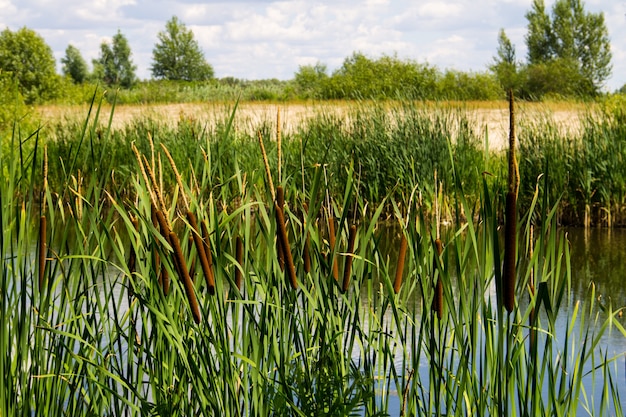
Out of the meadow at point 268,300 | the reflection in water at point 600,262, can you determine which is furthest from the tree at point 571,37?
the meadow at point 268,300

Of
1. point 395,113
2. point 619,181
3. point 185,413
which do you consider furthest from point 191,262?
point 395,113

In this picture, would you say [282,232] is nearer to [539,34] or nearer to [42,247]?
[42,247]

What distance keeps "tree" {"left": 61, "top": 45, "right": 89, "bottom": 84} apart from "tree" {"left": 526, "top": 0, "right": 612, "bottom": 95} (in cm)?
2863

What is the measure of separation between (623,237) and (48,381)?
8107mm

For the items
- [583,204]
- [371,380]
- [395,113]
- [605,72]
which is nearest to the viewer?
[371,380]

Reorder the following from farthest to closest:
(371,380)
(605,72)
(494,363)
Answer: (605,72)
(371,380)
(494,363)

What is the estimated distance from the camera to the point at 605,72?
59938 mm

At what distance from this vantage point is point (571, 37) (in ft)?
190

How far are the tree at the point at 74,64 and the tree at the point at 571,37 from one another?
28.6 metres

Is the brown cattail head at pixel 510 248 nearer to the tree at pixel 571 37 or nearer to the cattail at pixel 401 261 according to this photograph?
the cattail at pixel 401 261

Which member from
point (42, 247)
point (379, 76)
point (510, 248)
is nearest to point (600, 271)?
point (42, 247)

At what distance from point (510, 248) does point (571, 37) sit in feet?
195

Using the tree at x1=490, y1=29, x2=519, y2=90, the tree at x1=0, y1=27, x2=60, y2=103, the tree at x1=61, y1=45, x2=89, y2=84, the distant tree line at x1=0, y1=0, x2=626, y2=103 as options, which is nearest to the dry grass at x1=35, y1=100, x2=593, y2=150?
the distant tree line at x1=0, y1=0, x2=626, y2=103

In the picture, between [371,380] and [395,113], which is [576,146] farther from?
[371,380]
